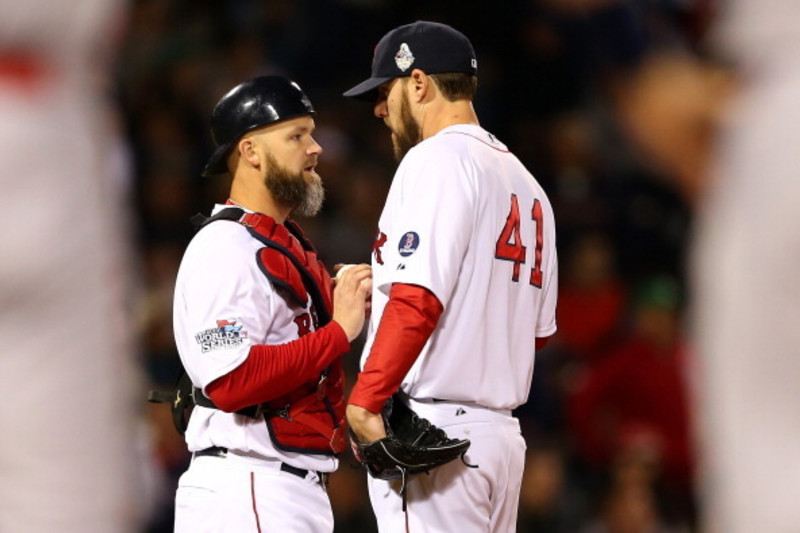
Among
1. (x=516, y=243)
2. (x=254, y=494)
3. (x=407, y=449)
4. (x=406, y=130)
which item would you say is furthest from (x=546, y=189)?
(x=407, y=449)

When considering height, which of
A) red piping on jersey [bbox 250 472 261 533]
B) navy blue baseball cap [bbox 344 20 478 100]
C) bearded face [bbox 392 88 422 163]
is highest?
navy blue baseball cap [bbox 344 20 478 100]

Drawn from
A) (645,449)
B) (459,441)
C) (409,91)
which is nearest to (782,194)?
(459,441)

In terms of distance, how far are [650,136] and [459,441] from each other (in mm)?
2317

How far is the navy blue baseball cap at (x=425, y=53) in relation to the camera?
434 cm

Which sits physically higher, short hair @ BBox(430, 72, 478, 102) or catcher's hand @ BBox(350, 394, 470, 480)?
short hair @ BBox(430, 72, 478, 102)

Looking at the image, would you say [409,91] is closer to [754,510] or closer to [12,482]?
[12,482]

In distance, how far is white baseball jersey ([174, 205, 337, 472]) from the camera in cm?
408

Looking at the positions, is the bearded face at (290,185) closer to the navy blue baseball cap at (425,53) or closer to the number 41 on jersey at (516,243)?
the navy blue baseball cap at (425,53)

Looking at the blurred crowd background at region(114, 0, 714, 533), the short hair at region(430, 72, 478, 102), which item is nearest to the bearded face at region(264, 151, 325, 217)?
the short hair at region(430, 72, 478, 102)

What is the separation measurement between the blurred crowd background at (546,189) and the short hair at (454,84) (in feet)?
6.62

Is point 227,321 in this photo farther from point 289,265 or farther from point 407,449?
point 407,449

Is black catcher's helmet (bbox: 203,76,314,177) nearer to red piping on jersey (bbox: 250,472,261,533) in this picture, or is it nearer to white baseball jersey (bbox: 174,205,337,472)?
white baseball jersey (bbox: 174,205,337,472)

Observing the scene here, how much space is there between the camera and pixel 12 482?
2.16 metres

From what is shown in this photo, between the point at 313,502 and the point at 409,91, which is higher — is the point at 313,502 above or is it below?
below
